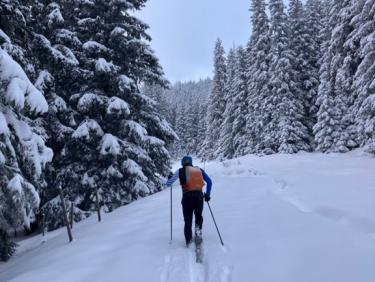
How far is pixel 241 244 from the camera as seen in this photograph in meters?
8.26

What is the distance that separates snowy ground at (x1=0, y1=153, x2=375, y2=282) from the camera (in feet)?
22.4

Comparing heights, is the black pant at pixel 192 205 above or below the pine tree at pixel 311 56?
below

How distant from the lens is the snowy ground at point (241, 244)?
6.83m

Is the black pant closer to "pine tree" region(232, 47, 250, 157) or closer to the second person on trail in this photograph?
the second person on trail

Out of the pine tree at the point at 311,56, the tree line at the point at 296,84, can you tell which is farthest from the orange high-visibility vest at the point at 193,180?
the pine tree at the point at 311,56

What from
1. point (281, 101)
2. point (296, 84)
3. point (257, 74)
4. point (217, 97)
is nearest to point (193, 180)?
point (281, 101)

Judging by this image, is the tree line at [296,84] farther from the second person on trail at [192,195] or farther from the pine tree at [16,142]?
the pine tree at [16,142]

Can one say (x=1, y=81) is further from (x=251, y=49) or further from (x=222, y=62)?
(x=222, y=62)

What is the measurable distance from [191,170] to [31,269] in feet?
13.3

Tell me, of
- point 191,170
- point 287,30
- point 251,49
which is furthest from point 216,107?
point 191,170

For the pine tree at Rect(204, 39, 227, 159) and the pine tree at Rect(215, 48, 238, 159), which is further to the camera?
the pine tree at Rect(204, 39, 227, 159)

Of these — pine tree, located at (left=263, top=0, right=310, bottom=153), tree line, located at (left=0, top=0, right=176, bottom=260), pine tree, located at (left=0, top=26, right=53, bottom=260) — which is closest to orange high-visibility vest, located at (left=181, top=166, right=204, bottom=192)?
pine tree, located at (left=0, top=26, right=53, bottom=260)

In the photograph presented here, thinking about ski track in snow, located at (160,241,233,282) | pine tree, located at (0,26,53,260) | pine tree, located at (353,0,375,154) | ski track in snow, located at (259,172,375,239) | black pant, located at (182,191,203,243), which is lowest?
ski track in snow, located at (160,241,233,282)

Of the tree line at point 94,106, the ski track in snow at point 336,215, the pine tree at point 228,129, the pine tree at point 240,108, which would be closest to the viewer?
the ski track in snow at point 336,215
